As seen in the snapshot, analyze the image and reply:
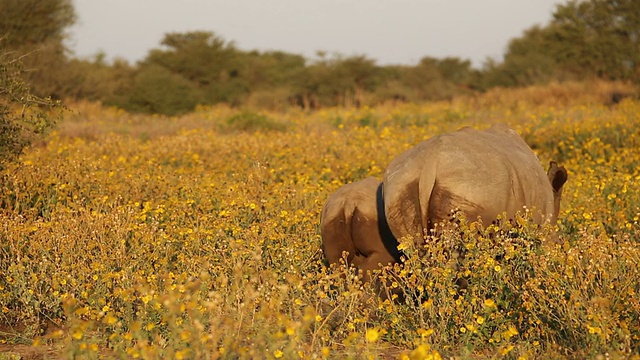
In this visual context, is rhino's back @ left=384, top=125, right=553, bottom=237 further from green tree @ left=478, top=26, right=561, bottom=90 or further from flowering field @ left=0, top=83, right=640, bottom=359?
green tree @ left=478, top=26, right=561, bottom=90

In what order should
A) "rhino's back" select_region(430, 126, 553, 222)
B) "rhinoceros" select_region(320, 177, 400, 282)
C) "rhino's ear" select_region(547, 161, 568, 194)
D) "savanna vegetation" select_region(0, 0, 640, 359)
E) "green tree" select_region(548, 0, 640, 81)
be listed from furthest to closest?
1. "green tree" select_region(548, 0, 640, 81)
2. "rhino's ear" select_region(547, 161, 568, 194)
3. "rhinoceros" select_region(320, 177, 400, 282)
4. "rhino's back" select_region(430, 126, 553, 222)
5. "savanna vegetation" select_region(0, 0, 640, 359)

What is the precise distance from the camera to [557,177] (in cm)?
627

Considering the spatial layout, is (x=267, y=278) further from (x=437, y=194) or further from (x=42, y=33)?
(x=42, y=33)

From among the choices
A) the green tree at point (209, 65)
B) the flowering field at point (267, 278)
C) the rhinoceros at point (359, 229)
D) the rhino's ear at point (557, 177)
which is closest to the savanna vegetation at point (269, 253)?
the flowering field at point (267, 278)

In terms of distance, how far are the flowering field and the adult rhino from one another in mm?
254

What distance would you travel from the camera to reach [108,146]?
12.0 metres

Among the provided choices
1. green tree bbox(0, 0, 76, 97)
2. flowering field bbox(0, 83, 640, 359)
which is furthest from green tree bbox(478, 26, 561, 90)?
flowering field bbox(0, 83, 640, 359)

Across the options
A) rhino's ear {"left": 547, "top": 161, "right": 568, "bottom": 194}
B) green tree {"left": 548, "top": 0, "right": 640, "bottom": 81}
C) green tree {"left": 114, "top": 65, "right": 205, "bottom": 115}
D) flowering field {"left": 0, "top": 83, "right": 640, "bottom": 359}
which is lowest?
flowering field {"left": 0, "top": 83, "right": 640, "bottom": 359}

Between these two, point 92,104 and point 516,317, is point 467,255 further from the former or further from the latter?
point 92,104

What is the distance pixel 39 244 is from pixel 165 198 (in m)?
2.91

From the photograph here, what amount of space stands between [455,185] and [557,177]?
1.68 m

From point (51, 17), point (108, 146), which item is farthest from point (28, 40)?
point (108, 146)

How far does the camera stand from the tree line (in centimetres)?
2266

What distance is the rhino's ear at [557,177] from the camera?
6.23 metres
